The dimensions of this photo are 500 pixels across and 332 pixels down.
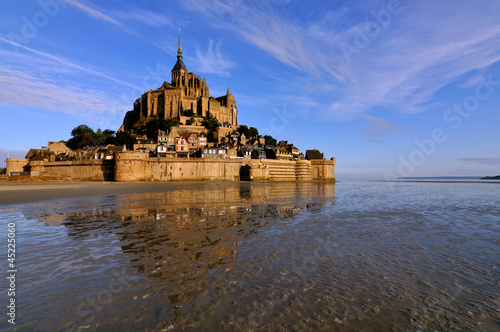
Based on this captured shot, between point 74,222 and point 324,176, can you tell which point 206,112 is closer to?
point 324,176

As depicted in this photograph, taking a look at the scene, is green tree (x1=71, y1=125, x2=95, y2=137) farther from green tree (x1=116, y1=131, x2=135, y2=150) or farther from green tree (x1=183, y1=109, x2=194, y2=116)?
green tree (x1=183, y1=109, x2=194, y2=116)

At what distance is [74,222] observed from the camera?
1212 centimetres

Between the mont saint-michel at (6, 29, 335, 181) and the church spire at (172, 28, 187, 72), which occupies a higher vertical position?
the church spire at (172, 28, 187, 72)

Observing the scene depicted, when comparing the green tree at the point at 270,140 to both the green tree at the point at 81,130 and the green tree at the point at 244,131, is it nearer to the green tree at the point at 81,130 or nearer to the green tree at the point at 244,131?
the green tree at the point at 244,131

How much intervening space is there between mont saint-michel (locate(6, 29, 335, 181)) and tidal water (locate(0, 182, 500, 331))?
1834 inches

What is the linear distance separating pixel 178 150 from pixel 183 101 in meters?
36.2

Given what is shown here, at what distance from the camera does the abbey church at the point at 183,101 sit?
9656cm

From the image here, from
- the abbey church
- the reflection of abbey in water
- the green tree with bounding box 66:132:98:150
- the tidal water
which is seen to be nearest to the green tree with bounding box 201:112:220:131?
the abbey church

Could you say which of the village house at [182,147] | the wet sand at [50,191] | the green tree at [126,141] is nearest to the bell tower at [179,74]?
the green tree at [126,141]

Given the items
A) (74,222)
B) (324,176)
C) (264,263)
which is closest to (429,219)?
(264,263)

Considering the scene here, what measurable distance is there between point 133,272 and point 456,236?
12.6 metres

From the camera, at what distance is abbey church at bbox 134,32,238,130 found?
96.6 meters

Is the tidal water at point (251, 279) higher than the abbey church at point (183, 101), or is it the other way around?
the abbey church at point (183, 101)

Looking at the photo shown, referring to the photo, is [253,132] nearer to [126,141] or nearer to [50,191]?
[126,141]
